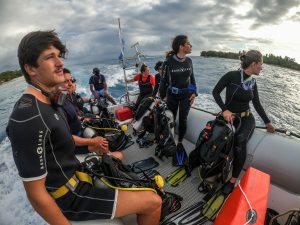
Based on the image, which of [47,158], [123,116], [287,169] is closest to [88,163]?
[47,158]

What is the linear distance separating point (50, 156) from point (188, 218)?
1668 millimetres

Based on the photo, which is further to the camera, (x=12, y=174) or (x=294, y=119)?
(x=294, y=119)

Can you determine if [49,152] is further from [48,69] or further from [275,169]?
[275,169]

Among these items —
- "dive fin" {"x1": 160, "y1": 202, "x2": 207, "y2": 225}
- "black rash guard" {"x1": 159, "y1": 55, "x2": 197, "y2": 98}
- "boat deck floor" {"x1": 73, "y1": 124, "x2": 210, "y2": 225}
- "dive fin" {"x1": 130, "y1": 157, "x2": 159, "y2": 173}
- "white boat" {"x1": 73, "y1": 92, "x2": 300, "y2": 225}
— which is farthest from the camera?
"black rash guard" {"x1": 159, "y1": 55, "x2": 197, "y2": 98}

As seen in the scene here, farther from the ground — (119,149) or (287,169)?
(287,169)

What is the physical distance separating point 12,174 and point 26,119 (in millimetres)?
3490

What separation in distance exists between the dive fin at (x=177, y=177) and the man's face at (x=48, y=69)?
83.9 inches

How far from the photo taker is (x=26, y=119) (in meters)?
1.06

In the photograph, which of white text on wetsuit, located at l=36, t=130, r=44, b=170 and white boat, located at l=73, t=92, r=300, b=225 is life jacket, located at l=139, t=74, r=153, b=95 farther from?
white text on wetsuit, located at l=36, t=130, r=44, b=170

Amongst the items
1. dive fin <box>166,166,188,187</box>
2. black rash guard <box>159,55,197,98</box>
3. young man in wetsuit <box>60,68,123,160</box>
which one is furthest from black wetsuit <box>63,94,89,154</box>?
black rash guard <box>159,55,197,98</box>

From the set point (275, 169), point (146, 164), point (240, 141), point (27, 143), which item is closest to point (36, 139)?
point (27, 143)

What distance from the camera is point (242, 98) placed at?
2.68 metres

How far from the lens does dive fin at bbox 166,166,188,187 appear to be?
112 inches

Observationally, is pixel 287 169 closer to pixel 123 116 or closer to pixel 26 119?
pixel 26 119
